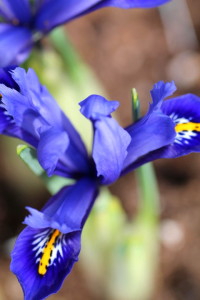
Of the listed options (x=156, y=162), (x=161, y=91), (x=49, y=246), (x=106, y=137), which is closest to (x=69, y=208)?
(x=49, y=246)

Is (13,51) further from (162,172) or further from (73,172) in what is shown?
(162,172)

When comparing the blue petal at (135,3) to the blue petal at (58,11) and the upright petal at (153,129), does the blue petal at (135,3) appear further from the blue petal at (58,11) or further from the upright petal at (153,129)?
the upright petal at (153,129)

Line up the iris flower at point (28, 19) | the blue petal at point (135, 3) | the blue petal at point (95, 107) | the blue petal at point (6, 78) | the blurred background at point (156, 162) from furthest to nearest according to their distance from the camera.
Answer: the blurred background at point (156, 162) < the iris flower at point (28, 19) < the blue petal at point (135, 3) < the blue petal at point (6, 78) < the blue petal at point (95, 107)

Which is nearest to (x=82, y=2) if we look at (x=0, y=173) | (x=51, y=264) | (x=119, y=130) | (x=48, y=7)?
(x=48, y=7)

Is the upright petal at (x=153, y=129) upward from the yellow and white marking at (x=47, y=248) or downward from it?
upward

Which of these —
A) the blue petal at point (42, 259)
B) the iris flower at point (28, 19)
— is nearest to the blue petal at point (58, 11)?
the iris flower at point (28, 19)
